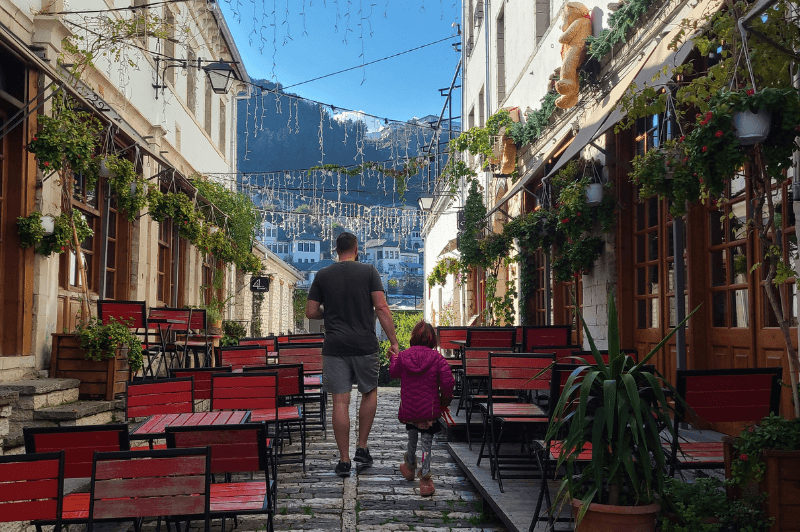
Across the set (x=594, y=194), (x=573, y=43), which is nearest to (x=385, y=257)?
(x=573, y=43)

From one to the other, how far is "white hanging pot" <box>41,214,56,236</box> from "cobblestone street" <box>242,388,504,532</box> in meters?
3.01

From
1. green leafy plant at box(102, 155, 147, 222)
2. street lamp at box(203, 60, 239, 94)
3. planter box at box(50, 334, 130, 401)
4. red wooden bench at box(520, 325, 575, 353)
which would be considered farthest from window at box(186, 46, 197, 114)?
red wooden bench at box(520, 325, 575, 353)

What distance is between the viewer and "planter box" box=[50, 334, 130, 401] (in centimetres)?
694

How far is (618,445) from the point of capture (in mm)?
3141

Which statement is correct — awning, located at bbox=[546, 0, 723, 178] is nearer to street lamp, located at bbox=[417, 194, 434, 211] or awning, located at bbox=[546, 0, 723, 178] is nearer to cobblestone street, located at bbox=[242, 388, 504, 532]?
cobblestone street, located at bbox=[242, 388, 504, 532]

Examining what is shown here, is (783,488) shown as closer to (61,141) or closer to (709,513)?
(709,513)

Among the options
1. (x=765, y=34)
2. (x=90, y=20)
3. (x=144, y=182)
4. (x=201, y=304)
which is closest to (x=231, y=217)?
(x=201, y=304)

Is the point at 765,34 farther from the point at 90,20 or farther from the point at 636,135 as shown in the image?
the point at 90,20

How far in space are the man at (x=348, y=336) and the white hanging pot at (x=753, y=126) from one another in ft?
8.85

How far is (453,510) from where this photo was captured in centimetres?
480

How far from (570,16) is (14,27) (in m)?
5.90

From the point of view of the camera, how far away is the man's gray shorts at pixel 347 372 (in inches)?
219

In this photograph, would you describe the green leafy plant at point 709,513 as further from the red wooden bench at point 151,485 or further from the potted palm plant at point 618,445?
the red wooden bench at point 151,485

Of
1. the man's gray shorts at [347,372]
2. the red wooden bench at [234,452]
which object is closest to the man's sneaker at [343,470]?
the man's gray shorts at [347,372]
